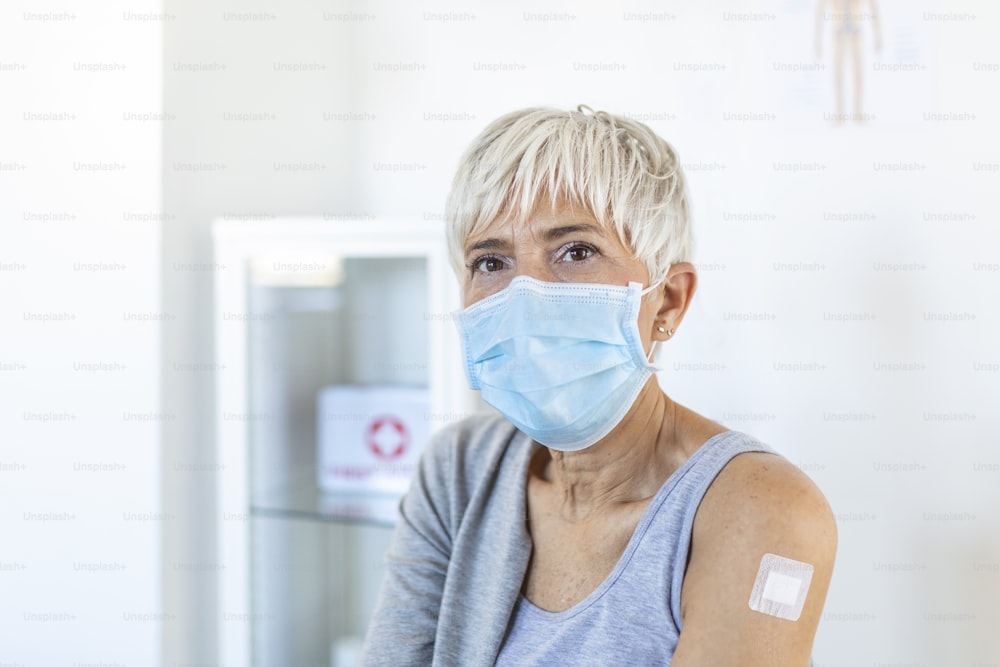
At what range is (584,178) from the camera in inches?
42.9

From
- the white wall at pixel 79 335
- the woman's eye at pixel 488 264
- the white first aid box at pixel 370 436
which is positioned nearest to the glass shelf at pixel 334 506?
the white first aid box at pixel 370 436

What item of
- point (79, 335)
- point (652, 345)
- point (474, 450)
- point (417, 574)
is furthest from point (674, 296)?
point (79, 335)

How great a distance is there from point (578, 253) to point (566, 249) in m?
0.02

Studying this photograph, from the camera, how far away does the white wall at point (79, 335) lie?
1.52 meters

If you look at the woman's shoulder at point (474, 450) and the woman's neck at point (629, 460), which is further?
the woman's shoulder at point (474, 450)

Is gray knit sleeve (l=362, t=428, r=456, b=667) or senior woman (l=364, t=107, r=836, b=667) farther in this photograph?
gray knit sleeve (l=362, t=428, r=456, b=667)

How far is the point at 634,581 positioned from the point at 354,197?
4.14 ft

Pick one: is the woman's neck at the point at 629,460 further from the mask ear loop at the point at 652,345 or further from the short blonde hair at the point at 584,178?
the short blonde hair at the point at 584,178

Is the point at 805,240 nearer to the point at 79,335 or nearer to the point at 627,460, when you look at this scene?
the point at 627,460

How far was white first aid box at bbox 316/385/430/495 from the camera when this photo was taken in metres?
1.77

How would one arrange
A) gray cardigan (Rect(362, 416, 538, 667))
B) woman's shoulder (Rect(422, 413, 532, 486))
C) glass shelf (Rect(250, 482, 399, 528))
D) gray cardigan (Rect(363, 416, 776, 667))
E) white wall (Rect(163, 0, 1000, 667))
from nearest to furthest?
gray cardigan (Rect(363, 416, 776, 667)) < gray cardigan (Rect(362, 416, 538, 667)) < woman's shoulder (Rect(422, 413, 532, 486)) < white wall (Rect(163, 0, 1000, 667)) < glass shelf (Rect(250, 482, 399, 528))

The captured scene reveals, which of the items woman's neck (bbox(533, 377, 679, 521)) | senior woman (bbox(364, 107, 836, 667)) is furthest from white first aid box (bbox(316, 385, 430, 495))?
woman's neck (bbox(533, 377, 679, 521))

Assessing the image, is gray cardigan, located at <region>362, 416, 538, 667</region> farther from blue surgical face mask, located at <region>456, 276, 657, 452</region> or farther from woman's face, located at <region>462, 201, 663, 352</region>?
woman's face, located at <region>462, 201, 663, 352</region>

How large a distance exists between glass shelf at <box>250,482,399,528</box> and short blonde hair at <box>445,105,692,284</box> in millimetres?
802
